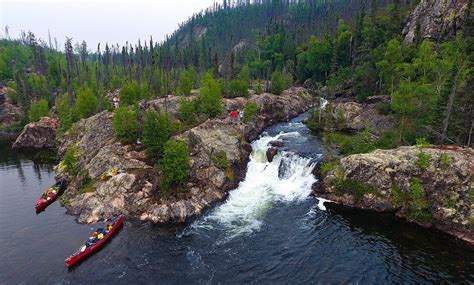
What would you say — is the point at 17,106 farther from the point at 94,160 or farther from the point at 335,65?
the point at 335,65

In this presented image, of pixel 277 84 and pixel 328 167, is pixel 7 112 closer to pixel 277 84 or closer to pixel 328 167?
pixel 277 84

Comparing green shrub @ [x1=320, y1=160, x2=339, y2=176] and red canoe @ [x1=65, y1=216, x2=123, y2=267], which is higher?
green shrub @ [x1=320, y1=160, x2=339, y2=176]

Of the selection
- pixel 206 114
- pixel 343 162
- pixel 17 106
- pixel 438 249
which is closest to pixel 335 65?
pixel 206 114

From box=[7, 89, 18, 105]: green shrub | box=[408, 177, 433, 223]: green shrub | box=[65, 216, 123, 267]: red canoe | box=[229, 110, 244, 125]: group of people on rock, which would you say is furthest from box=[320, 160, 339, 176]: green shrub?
box=[7, 89, 18, 105]: green shrub

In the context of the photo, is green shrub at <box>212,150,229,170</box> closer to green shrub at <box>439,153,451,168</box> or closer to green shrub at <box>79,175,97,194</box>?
green shrub at <box>79,175,97,194</box>

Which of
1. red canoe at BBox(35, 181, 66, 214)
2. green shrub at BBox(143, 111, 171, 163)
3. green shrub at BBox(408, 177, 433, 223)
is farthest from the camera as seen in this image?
green shrub at BBox(143, 111, 171, 163)

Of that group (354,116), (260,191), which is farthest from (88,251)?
(354,116)

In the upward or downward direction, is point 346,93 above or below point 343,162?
above
